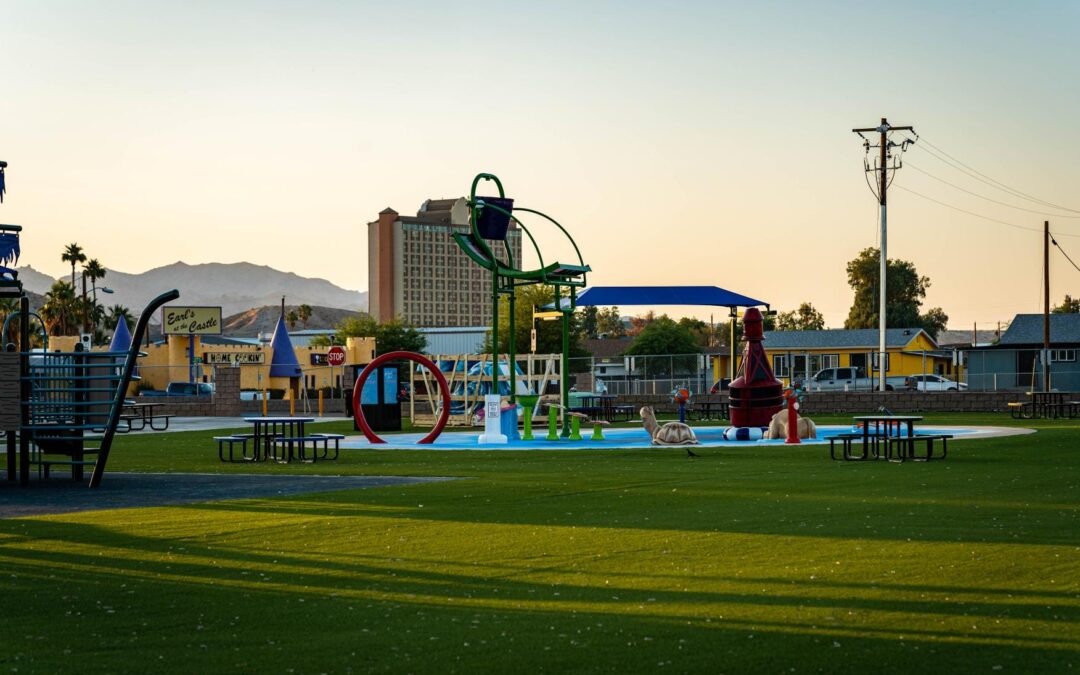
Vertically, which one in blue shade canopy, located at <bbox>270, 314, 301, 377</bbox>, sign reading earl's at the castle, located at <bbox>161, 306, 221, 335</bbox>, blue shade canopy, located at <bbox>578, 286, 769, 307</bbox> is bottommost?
blue shade canopy, located at <bbox>270, 314, 301, 377</bbox>

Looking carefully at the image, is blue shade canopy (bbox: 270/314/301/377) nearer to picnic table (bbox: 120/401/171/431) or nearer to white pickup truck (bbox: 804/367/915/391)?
picnic table (bbox: 120/401/171/431)

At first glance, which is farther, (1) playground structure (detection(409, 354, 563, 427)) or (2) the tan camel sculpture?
(1) playground structure (detection(409, 354, 563, 427))

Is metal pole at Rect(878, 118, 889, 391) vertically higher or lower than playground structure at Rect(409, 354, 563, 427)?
higher

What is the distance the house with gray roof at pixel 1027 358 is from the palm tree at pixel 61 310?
218 ft

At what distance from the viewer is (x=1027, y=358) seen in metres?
67.9

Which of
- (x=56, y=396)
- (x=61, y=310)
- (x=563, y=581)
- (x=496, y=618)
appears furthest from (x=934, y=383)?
(x=496, y=618)

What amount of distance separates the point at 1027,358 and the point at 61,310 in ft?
229

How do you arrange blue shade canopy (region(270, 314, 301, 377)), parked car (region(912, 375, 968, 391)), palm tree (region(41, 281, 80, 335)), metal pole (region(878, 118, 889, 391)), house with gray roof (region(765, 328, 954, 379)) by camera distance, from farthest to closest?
1. palm tree (region(41, 281, 80, 335))
2. house with gray roof (region(765, 328, 954, 379))
3. parked car (region(912, 375, 968, 391))
4. blue shade canopy (region(270, 314, 301, 377))
5. metal pole (region(878, 118, 889, 391))

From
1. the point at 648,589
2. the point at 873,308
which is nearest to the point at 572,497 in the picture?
the point at 648,589

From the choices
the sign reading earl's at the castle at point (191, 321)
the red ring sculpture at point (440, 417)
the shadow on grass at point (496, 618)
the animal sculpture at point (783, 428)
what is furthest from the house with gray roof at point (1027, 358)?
the shadow on grass at point (496, 618)

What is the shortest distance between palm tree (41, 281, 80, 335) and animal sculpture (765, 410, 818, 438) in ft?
259

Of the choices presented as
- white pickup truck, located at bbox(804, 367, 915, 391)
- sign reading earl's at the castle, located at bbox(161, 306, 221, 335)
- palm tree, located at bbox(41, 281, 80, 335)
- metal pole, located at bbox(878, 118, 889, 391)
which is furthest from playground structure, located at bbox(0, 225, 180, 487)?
palm tree, located at bbox(41, 281, 80, 335)

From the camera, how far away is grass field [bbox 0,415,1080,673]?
7.57m

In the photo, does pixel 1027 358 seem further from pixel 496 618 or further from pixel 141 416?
pixel 496 618
